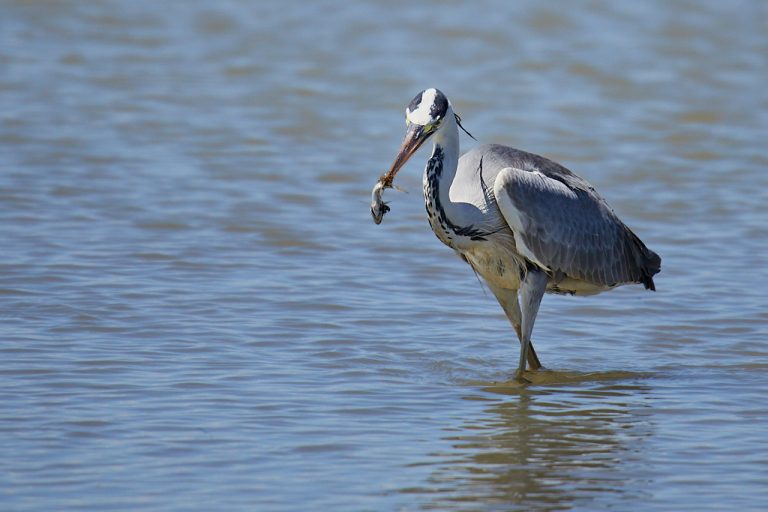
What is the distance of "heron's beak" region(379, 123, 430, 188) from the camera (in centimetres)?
716

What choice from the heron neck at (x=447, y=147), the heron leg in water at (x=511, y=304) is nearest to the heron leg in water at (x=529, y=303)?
the heron leg in water at (x=511, y=304)

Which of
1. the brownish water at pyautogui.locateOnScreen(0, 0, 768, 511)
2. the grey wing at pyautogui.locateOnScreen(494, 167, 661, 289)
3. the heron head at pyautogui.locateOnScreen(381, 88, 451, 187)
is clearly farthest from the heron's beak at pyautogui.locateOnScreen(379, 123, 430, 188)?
the brownish water at pyautogui.locateOnScreen(0, 0, 768, 511)

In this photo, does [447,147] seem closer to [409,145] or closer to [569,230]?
[409,145]

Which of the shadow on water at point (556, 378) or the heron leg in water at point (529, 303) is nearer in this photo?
the shadow on water at point (556, 378)

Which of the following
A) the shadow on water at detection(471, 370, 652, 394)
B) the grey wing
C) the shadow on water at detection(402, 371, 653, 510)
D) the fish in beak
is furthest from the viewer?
the grey wing

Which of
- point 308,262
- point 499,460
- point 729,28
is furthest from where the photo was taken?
point 729,28

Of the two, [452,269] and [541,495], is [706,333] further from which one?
[541,495]

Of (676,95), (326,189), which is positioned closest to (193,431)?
(326,189)

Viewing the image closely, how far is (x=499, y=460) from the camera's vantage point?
627 centimetres

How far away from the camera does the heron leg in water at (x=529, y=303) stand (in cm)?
775

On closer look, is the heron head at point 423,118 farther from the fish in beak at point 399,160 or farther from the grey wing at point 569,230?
the grey wing at point 569,230

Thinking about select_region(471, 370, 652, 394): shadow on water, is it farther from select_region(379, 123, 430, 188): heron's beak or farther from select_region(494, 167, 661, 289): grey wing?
select_region(379, 123, 430, 188): heron's beak

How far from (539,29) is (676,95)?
3.52 metres

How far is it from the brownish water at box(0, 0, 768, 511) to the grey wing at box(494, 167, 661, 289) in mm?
493
